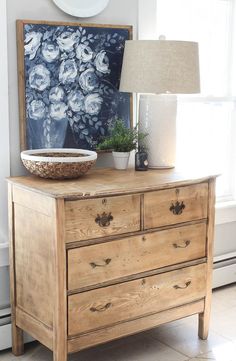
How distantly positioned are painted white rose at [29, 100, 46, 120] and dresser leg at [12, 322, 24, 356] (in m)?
0.99

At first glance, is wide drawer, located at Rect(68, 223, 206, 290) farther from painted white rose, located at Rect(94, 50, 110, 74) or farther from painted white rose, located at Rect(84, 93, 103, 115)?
painted white rose, located at Rect(94, 50, 110, 74)

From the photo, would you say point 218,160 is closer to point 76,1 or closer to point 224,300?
point 224,300

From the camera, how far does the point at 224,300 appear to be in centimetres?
346

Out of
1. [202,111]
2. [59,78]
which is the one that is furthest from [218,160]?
[59,78]

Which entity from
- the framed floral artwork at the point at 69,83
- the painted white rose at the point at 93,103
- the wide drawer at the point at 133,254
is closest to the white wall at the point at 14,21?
the framed floral artwork at the point at 69,83

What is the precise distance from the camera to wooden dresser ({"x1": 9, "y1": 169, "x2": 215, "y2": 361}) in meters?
2.36

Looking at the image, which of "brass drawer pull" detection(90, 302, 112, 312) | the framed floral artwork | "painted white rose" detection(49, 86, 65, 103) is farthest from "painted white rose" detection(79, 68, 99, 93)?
"brass drawer pull" detection(90, 302, 112, 312)

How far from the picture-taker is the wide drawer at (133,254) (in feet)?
7.84

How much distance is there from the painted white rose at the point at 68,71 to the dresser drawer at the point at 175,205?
0.73m

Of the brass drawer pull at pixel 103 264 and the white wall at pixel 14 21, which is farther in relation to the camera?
the white wall at pixel 14 21

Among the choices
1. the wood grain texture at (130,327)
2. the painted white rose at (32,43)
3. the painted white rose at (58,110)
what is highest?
the painted white rose at (32,43)

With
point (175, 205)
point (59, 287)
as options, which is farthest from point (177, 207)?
point (59, 287)

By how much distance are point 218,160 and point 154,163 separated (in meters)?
0.91

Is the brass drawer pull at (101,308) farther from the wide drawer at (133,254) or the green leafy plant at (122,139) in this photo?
the green leafy plant at (122,139)
